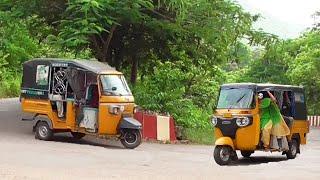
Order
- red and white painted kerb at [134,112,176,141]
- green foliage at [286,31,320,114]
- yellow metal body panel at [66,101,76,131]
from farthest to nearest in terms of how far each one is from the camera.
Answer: green foliage at [286,31,320,114], red and white painted kerb at [134,112,176,141], yellow metal body panel at [66,101,76,131]

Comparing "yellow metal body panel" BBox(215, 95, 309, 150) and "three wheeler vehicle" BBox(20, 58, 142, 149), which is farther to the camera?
"three wheeler vehicle" BBox(20, 58, 142, 149)

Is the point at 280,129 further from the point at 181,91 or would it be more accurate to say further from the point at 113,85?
the point at 181,91

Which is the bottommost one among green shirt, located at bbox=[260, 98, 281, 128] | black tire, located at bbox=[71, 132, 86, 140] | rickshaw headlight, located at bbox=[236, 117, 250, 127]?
black tire, located at bbox=[71, 132, 86, 140]

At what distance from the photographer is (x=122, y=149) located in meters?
17.6

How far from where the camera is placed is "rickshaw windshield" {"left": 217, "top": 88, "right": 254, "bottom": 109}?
14984 millimetres

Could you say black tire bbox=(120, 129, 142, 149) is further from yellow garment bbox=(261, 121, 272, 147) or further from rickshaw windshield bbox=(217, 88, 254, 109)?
yellow garment bbox=(261, 121, 272, 147)

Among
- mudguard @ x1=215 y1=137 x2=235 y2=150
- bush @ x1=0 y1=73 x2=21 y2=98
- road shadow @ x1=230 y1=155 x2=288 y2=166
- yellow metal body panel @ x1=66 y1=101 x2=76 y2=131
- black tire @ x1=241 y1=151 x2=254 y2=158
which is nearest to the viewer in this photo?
mudguard @ x1=215 y1=137 x2=235 y2=150

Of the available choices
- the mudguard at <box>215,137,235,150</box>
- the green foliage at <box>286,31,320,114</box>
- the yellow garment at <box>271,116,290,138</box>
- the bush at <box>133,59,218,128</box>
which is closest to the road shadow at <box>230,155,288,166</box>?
the mudguard at <box>215,137,235,150</box>

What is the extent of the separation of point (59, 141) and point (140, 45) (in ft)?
30.9

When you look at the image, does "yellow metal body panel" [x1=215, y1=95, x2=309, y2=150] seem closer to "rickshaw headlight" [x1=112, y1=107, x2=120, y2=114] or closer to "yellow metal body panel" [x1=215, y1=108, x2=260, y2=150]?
"yellow metal body panel" [x1=215, y1=108, x2=260, y2=150]

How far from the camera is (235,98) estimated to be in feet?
49.8

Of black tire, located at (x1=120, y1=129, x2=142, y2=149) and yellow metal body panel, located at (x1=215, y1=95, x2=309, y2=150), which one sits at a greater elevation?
yellow metal body panel, located at (x1=215, y1=95, x2=309, y2=150)

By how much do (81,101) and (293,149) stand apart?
21.2 feet

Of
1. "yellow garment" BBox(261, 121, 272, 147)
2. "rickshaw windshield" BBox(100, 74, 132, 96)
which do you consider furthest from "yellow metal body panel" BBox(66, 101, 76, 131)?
"yellow garment" BBox(261, 121, 272, 147)
